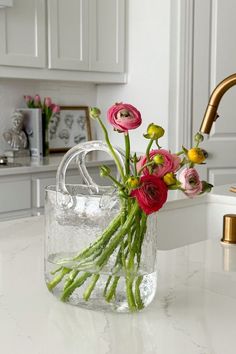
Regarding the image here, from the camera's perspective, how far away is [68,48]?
11.3 feet

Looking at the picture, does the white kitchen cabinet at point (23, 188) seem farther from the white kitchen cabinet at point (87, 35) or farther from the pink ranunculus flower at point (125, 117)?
the pink ranunculus flower at point (125, 117)

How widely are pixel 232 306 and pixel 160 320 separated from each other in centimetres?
14

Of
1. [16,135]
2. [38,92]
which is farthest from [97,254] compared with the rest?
[38,92]

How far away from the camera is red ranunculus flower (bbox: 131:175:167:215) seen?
792mm

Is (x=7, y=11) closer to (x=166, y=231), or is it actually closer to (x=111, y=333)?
(x=166, y=231)

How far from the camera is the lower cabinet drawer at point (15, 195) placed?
2.98 metres

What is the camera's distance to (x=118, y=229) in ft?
2.81

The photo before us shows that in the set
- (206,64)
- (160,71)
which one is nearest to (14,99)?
(160,71)

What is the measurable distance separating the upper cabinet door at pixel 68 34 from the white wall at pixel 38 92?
0.33 m

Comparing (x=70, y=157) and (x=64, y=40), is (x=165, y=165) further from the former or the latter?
(x=64, y=40)

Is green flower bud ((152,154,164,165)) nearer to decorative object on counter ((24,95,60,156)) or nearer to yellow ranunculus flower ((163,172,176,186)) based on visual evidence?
yellow ranunculus flower ((163,172,176,186))

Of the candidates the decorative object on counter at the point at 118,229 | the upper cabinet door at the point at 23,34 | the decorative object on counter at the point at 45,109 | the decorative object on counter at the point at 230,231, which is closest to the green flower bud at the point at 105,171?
the decorative object on counter at the point at 118,229

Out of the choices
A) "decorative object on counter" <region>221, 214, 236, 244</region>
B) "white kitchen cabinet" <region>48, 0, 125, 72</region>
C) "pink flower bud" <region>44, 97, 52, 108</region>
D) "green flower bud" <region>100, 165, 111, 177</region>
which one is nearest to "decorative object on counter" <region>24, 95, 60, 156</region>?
"pink flower bud" <region>44, 97, 52, 108</region>

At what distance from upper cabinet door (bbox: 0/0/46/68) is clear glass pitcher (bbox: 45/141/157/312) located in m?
2.37
